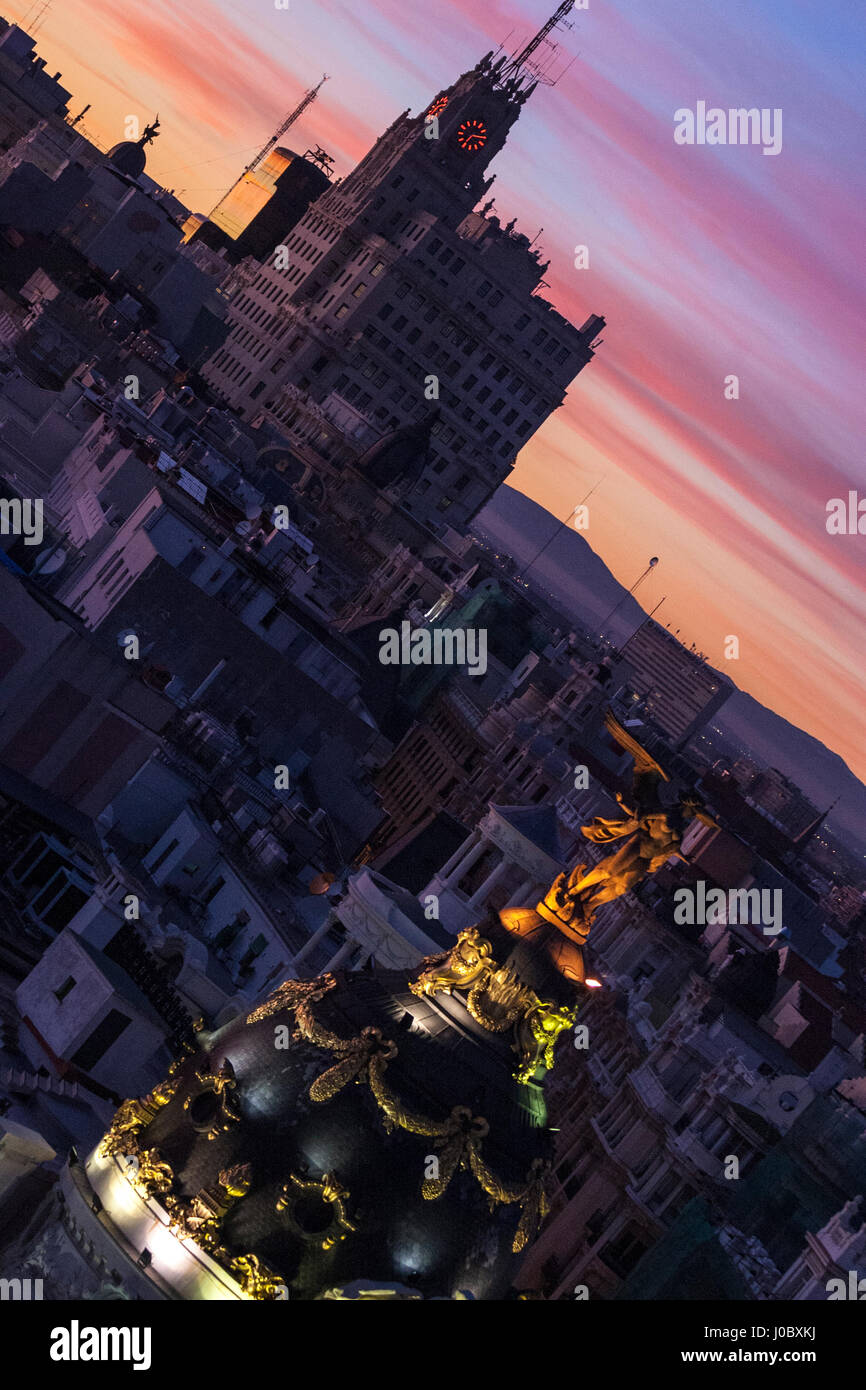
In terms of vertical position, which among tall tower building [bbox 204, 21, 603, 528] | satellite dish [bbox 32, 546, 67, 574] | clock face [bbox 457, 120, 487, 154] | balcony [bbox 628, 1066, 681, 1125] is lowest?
satellite dish [bbox 32, 546, 67, 574]

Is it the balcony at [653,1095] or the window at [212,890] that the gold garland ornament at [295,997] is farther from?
the window at [212,890]

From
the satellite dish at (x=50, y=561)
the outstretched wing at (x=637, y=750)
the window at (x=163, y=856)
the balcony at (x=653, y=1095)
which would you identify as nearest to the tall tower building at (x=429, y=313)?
the satellite dish at (x=50, y=561)

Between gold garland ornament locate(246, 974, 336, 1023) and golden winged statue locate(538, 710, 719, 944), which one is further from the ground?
golden winged statue locate(538, 710, 719, 944)

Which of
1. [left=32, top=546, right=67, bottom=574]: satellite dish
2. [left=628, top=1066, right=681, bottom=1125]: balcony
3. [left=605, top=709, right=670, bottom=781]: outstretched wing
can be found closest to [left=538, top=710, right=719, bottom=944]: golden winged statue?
[left=605, top=709, right=670, bottom=781]: outstretched wing

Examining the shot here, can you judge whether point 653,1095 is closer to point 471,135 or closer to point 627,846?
point 627,846

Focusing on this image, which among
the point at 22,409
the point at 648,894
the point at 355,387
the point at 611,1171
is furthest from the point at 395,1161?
the point at 355,387

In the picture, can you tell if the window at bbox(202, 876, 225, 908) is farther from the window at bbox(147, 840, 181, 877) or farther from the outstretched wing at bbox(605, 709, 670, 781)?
the outstretched wing at bbox(605, 709, 670, 781)
